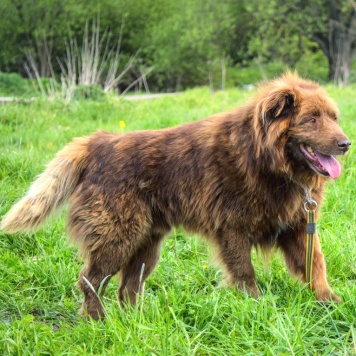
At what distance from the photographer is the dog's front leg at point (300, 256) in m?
3.56

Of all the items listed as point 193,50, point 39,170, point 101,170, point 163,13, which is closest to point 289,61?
point 193,50

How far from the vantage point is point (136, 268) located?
4.05 meters

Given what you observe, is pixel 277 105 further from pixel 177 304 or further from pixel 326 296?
pixel 177 304

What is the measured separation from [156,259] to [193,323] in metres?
1.00

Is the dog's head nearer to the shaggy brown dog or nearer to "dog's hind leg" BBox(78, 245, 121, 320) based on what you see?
the shaggy brown dog

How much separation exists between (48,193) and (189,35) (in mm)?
25768

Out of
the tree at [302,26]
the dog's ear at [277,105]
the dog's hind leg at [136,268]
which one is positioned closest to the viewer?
the dog's ear at [277,105]

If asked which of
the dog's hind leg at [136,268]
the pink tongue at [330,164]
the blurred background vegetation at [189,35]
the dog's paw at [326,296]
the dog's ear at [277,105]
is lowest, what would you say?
the blurred background vegetation at [189,35]

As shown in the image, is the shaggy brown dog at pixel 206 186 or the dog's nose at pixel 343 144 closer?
the dog's nose at pixel 343 144

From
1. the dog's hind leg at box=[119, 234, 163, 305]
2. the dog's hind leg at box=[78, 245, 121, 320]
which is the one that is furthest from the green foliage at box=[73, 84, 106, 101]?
the dog's hind leg at box=[78, 245, 121, 320]

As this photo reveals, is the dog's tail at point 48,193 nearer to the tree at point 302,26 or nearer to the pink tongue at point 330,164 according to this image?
the pink tongue at point 330,164

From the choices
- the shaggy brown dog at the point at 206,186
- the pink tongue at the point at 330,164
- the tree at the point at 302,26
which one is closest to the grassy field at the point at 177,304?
the shaggy brown dog at the point at 206,186

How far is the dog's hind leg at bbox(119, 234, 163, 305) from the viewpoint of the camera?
403cm

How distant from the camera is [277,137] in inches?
134
